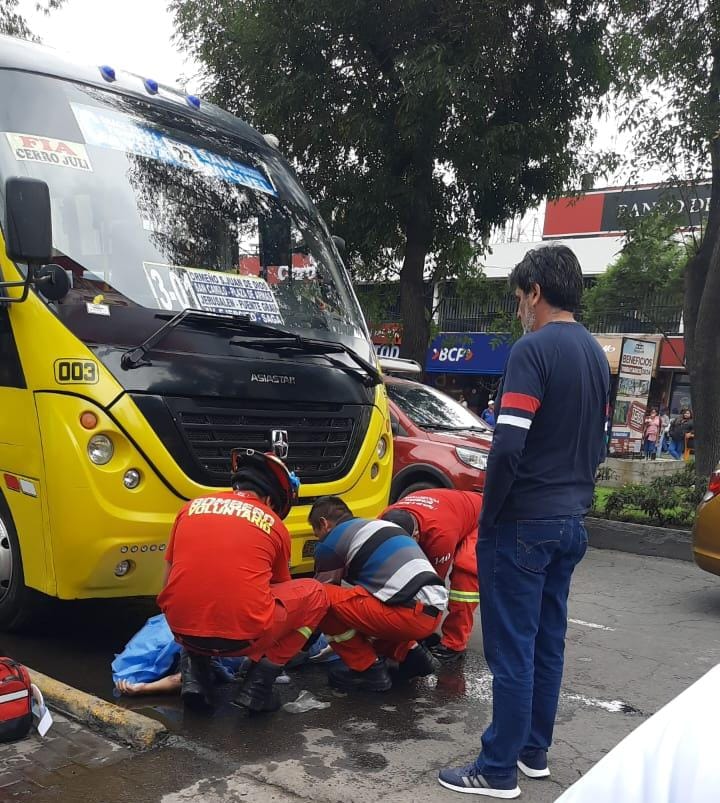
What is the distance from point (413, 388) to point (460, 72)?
3659 millimetres

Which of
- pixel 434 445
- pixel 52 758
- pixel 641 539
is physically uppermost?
pixel 434 445

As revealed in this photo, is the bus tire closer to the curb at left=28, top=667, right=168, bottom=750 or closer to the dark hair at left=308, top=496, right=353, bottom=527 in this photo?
the curb at left=28, top=667, right=168, bottom=750

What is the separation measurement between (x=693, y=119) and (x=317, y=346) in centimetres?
776

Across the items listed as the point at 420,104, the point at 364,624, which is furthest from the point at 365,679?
the point at 420,104

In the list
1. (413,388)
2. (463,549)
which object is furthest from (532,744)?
(413,388)

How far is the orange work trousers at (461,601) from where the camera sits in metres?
5.17

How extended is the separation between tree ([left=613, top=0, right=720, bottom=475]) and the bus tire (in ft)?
28.1

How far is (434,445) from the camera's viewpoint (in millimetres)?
9172

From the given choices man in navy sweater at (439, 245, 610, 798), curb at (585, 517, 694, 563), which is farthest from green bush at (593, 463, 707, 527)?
man in navy sweater at (439, 245, 610, 798)

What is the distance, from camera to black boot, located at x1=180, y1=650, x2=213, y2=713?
417 centimetres

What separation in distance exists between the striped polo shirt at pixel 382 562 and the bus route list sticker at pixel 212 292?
1.47 m

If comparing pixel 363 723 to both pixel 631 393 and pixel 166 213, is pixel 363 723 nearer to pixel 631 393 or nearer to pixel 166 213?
pixel 166 213

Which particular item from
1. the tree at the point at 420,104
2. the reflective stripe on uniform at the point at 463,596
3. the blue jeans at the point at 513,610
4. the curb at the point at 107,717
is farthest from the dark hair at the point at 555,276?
the tree at the point at 420,104

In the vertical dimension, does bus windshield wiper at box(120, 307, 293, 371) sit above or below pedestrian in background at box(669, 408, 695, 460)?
above
